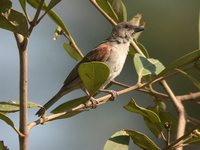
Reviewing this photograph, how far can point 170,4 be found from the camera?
7.43 m

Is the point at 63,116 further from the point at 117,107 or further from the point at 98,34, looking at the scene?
the point at 98,34

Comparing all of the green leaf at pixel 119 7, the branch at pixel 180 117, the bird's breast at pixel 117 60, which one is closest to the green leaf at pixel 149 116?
the branch at pixel 180 117

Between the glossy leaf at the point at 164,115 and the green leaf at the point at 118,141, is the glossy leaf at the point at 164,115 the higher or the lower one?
the higher one

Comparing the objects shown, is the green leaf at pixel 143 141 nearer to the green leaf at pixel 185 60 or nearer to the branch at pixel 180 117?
the branch at pixel 180 117

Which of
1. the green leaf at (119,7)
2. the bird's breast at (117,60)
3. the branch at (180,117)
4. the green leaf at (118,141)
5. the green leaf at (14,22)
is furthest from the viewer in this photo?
the bird's breast at (117,60)

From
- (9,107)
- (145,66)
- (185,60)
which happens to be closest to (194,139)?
(185,60)

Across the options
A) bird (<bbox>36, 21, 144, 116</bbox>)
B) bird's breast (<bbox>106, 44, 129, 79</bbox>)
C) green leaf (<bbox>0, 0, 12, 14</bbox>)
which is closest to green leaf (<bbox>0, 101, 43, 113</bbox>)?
green leaf (<bbox>0, 0, 12, 14</bbox>)

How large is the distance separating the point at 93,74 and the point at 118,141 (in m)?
0.35

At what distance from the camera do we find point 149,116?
301 centimetres

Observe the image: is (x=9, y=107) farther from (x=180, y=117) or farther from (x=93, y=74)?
(x=180, y=117)

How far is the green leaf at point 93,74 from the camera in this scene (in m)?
2.82

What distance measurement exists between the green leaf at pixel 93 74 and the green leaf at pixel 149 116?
177 mm

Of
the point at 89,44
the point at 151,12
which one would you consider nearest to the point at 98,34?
the point at 89,44

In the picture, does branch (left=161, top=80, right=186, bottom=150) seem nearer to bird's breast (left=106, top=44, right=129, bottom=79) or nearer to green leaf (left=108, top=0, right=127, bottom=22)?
green leaf (left=108, top=0, right=127, bottom=22)
